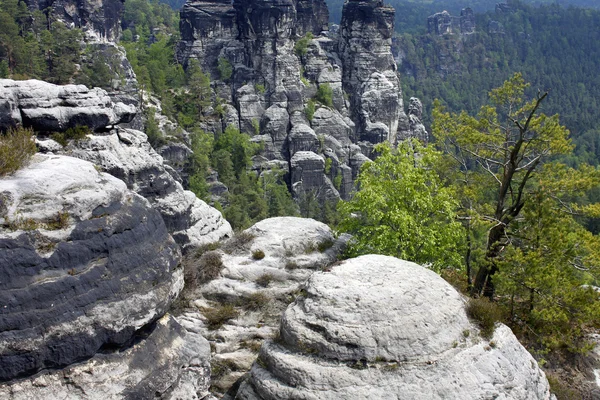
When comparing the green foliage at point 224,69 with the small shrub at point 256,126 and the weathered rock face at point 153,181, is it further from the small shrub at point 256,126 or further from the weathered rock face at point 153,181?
the weathered rock face at point 153,181

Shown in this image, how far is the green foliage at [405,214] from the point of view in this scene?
16.6 metres

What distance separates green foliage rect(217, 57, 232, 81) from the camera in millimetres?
79750

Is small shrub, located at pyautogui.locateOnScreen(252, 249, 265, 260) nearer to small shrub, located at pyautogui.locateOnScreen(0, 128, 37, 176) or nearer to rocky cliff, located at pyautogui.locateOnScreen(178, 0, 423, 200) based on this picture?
small shrub, located at pyautogui.locateOnScreen(0, 128, 37, 176)

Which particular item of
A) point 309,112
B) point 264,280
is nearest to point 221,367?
point 264,280

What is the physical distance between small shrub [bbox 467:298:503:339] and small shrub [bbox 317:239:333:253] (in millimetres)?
6031

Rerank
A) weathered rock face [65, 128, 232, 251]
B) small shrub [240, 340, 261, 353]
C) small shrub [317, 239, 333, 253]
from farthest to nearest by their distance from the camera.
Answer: weathered rock face [65, 128, 232, 251]
small shrub [317, 239, 333, 253]
small shrub [240, 340, 261, 353]

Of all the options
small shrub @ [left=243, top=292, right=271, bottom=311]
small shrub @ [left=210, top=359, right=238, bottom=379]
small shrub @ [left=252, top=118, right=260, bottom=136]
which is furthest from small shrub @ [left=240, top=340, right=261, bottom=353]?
small shrub @ [left=252, top=118, right=260, bottom=136]

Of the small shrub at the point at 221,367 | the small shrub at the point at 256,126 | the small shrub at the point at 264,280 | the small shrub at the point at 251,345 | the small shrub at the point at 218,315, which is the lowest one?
the small shrub at the point at 256,126

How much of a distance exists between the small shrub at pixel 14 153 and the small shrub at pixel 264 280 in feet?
24.7

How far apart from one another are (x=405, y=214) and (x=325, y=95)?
219 feet

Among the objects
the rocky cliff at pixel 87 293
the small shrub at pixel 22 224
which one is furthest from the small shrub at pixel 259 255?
the small shrub at pixel 22 224

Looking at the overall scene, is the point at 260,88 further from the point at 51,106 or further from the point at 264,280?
the point at 264,280

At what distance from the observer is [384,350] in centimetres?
1102

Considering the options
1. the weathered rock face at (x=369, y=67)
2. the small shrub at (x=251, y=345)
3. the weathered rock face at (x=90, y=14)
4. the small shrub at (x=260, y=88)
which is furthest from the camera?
the weathered rock face at (x=369, y=67)
